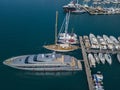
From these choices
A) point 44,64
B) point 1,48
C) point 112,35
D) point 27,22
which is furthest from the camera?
point 27,22

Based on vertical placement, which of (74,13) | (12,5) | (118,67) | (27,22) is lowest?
(118,67)

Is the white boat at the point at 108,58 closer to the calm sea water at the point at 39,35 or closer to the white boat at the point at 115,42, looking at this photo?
the calm sea water at the point at 39,35

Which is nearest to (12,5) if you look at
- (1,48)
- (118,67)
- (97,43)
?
(1,48)

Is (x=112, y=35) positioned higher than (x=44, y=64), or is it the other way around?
(x=112, y=35)

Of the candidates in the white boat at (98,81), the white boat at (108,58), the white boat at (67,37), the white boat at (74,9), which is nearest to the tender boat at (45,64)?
the white boat at (98,81)

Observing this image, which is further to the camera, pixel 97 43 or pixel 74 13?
pixel 74 13

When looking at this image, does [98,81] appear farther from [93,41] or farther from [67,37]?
[67,37]

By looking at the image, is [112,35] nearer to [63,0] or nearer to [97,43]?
[97,43]

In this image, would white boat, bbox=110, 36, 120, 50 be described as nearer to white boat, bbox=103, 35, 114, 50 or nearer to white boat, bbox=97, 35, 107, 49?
white boat, bbox=103, 35, 114, 50

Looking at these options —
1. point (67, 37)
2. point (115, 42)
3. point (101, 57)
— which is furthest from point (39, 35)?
point (115, 42)
